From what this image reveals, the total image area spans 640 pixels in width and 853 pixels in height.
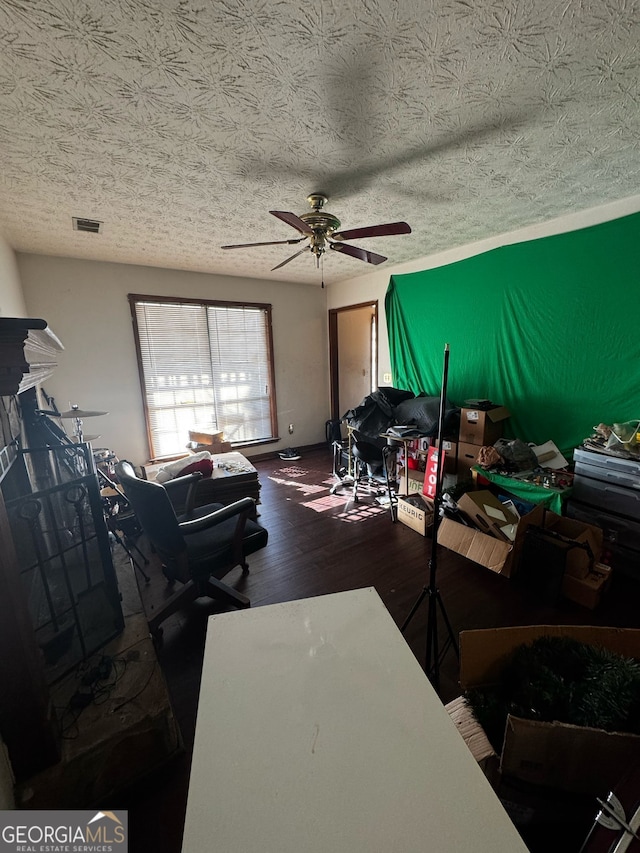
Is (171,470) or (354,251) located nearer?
(354,251)

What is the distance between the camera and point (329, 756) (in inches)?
21.7

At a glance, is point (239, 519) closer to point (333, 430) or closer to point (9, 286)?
point (9, 286)

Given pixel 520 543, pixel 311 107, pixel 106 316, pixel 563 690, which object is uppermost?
pixel 311 107

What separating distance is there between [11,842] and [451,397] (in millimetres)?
3906

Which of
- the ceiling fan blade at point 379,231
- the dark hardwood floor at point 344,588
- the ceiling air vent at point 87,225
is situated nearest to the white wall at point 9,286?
the ceiling air vent at point 87,225

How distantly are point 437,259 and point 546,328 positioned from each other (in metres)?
1.51

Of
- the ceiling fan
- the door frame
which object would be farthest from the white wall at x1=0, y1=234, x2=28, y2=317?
the door frame

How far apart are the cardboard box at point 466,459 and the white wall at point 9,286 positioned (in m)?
3.84

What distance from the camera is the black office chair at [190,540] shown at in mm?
1678

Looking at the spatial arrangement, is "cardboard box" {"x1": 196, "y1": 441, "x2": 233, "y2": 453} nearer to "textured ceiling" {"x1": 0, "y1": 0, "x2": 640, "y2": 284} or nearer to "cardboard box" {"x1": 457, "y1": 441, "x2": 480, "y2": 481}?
"textured ceiling" {"x1": 0, "y1": 0, "x2": 640, "y2": 284}

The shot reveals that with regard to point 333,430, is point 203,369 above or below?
above

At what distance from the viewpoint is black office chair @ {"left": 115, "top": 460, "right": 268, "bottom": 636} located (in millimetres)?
1678

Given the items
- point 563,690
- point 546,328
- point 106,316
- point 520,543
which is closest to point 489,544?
point 520,543

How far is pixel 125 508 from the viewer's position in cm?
307
